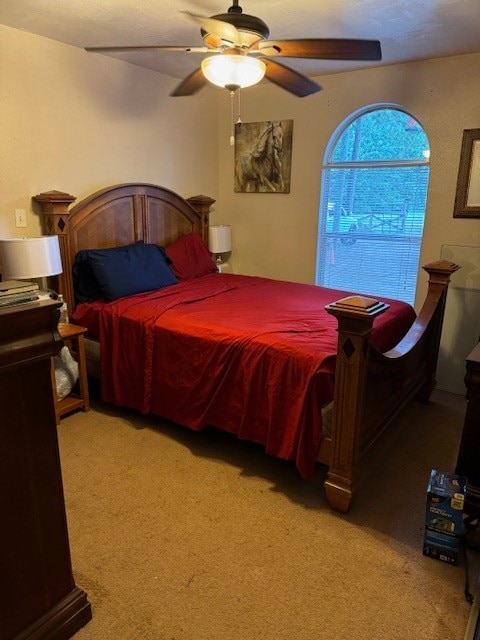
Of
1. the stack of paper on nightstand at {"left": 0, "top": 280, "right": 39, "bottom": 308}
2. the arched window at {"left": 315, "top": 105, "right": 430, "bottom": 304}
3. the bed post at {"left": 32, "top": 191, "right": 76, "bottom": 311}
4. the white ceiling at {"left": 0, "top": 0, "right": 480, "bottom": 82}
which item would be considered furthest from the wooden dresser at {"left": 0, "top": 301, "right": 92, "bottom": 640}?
the arched window at {"left": 315, "top": 105, "right": 430, "bottom": 304}

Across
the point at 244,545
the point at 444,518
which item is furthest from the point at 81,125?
the point at 444,518

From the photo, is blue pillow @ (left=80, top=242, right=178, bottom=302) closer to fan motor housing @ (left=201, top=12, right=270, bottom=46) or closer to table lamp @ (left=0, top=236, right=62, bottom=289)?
table lamp @ (left=0, top=236, right=62, bottom=289)

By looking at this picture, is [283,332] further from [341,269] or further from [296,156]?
[296,156]

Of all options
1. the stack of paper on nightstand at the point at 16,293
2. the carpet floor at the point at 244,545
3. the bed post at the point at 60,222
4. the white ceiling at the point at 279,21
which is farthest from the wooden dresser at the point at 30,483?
the white ceiling at the point at 279,21

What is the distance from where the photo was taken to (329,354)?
7.09 ft

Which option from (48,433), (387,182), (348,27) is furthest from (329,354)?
(387,182)

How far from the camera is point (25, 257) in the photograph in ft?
8.67

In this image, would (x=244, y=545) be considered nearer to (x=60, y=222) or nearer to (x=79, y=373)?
(x=79, y=373)

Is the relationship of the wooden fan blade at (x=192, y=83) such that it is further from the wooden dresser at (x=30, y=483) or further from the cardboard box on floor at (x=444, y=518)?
the cardboard box on floor at (x=444, y=518)

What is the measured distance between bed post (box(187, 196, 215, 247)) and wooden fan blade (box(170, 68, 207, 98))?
59.8 inches

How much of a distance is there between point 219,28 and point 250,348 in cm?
145

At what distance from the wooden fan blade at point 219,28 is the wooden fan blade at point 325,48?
0.74 feet

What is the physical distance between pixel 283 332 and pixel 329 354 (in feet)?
1.15

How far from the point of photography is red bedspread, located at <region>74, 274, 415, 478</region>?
2182mm
